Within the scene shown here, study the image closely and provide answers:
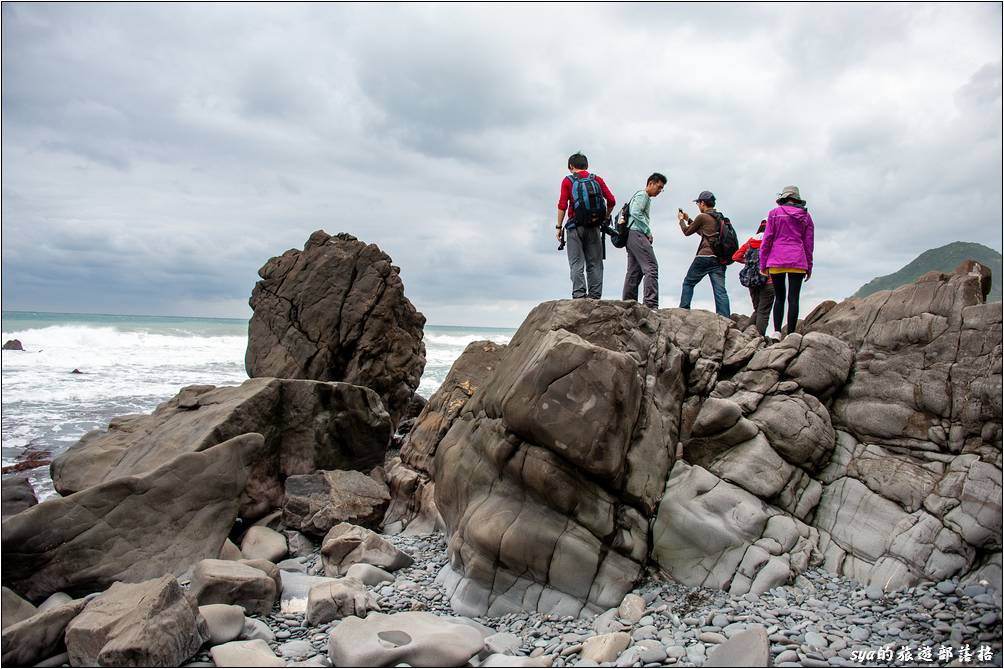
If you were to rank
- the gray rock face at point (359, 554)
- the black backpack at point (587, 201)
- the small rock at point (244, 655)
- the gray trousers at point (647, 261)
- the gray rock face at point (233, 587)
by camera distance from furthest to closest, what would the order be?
the gray trousers at point (647, 261)
the black backpack at point (587, 201)
the gray rock face at point (359, 554)
the gray rock face at point (233, 587)
the small rock at point (244, 655)

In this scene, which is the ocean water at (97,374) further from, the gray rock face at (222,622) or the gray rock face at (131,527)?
the gray rock face at (222,622)

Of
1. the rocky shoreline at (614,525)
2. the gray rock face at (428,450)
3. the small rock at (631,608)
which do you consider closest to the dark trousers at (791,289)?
the rocky shoreline at (614,525)

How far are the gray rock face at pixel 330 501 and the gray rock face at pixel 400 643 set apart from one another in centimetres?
320

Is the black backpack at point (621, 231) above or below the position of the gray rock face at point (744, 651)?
above

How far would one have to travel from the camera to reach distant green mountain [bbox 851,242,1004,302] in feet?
41.4

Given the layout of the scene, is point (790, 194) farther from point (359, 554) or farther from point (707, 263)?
point (359, 554)

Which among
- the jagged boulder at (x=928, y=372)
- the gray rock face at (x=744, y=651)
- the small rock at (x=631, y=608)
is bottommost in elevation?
the small rock at (x=631, y=608)

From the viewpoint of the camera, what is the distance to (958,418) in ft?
22.7

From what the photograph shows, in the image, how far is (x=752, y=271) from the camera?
1091 centimetres

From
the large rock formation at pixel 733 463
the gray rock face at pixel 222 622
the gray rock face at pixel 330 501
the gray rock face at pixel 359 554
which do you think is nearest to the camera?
the gray rock face at pixel 222 622

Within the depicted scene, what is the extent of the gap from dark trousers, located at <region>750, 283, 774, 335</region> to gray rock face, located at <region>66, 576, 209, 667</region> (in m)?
9.33

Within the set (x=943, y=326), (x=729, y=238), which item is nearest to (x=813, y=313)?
(x=729, y=238)

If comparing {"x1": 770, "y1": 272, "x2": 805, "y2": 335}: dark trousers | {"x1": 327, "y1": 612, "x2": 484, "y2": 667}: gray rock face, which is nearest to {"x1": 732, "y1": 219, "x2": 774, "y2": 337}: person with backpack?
{"x1": 770, "y1": 272, "x2": 805, "y2": 335}: dark trousers

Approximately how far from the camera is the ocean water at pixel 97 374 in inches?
618
